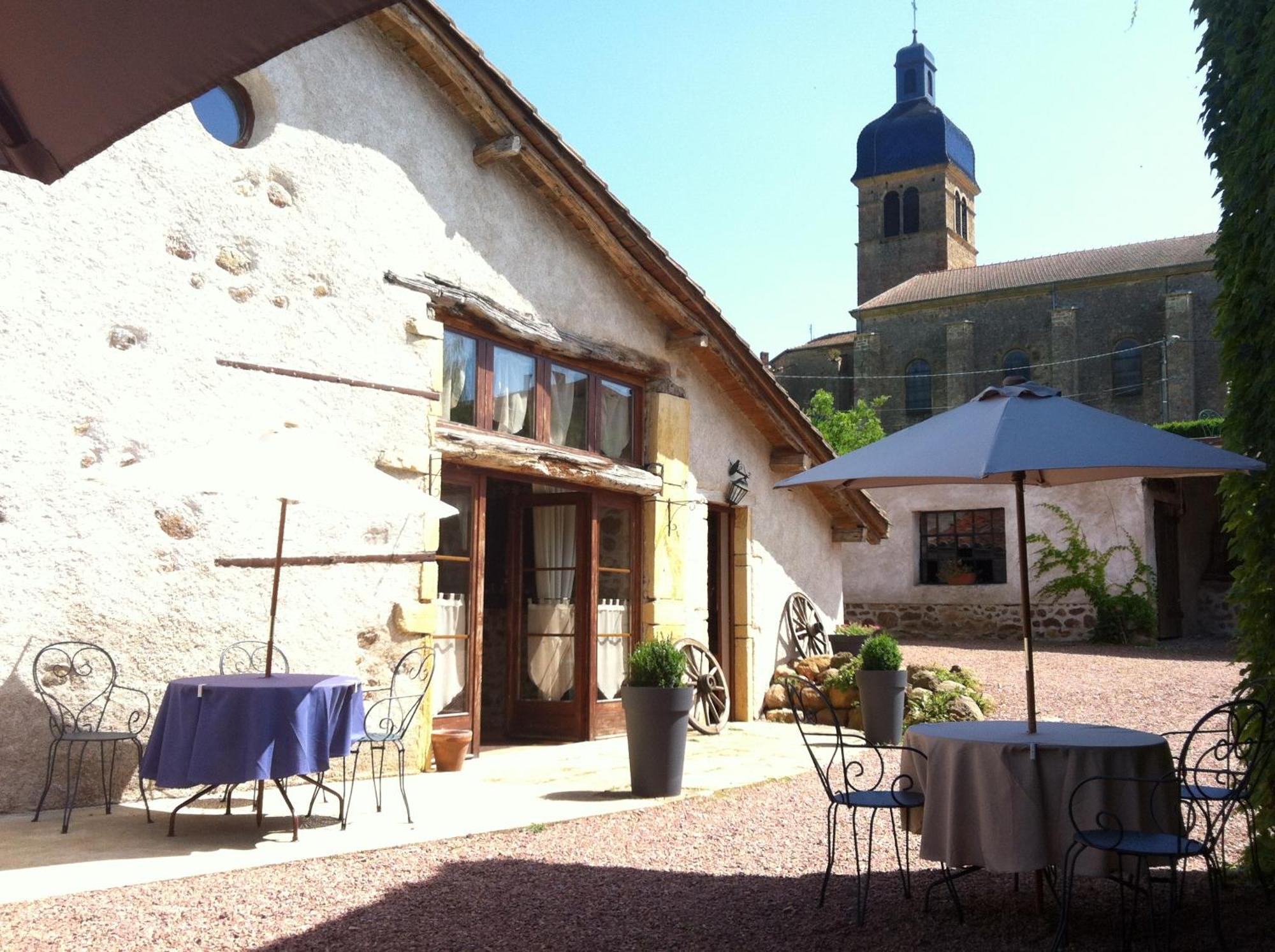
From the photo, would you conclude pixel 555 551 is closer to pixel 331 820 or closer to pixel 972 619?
pixel 331 820

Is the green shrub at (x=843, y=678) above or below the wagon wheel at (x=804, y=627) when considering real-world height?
below

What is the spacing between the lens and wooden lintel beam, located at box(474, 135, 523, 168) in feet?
25.0

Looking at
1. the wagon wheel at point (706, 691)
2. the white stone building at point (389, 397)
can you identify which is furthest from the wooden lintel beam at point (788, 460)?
the wagon wheel at point (706, 691)

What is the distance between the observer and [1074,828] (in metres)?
3.51

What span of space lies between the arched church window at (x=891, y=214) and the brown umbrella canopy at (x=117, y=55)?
139ft

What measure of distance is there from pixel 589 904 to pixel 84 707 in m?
2.89

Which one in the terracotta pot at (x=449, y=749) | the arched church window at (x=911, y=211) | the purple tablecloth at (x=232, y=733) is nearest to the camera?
the purple tablecloth at (x=232, y=733)

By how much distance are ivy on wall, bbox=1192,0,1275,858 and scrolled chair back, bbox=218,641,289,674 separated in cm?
466

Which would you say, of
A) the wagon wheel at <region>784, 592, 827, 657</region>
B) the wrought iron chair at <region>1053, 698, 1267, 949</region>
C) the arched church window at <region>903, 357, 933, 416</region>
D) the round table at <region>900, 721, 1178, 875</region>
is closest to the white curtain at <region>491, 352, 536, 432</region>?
the wagon wheel at <region>784, 592, 827, 657</region>

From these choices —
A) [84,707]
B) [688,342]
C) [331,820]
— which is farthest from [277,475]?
[688,342]

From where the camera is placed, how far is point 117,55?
1.84 m

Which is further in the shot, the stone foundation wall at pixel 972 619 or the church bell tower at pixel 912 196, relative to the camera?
the church bell tower at pixel 912 196

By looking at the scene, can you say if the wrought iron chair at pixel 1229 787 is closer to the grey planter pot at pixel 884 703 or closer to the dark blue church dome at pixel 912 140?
the grey planter pot at pixel 884 703

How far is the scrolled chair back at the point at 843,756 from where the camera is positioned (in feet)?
13.0
